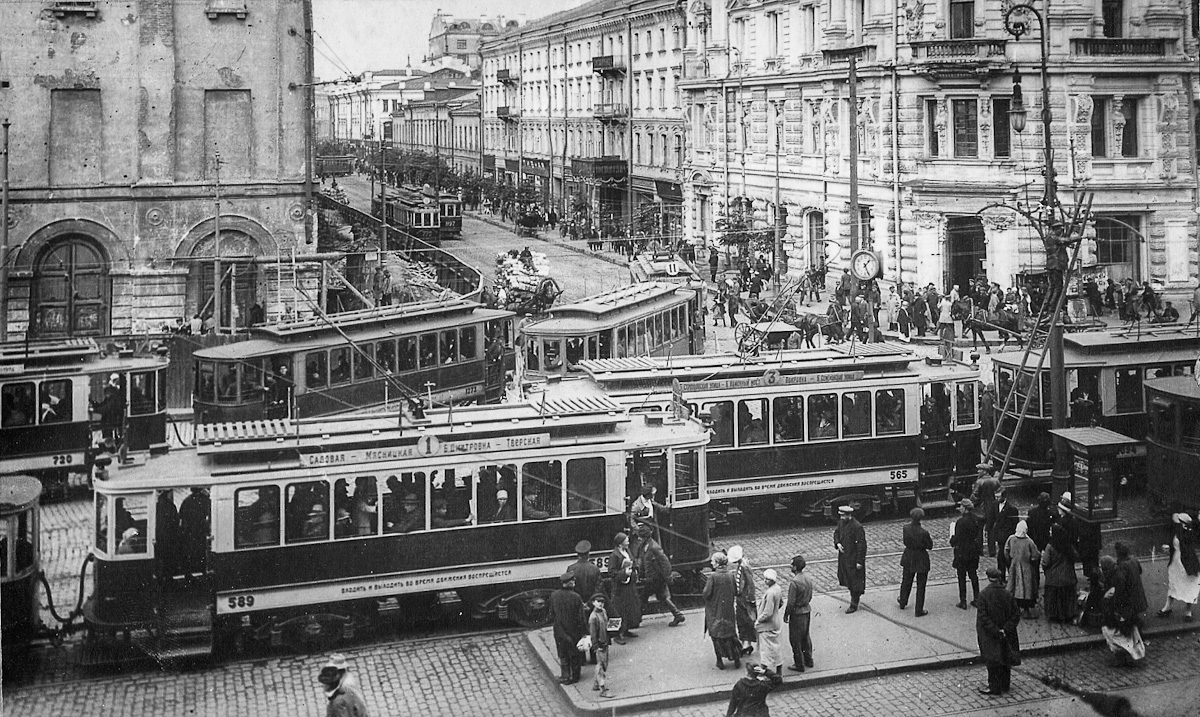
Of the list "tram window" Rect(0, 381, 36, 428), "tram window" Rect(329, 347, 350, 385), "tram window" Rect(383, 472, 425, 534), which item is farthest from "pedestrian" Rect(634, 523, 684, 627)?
"tram window" Rect(0, 381, 36, 428)

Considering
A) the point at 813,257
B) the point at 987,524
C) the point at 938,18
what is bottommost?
the point at 987,524

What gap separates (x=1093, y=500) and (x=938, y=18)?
27038 mm

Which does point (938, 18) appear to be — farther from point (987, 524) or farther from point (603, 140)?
point (603, 140)

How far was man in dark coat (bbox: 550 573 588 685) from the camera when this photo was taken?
13133 millimetres

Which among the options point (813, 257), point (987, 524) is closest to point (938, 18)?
point (813, 257)

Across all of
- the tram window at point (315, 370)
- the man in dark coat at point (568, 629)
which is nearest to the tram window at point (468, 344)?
the tram window at point (315, 370)

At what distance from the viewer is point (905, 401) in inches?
798

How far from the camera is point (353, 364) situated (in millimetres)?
25453

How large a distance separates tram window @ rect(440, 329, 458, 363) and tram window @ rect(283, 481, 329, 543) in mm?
13407

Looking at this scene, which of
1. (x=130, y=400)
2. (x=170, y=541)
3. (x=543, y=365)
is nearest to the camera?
(x=170, y=541)

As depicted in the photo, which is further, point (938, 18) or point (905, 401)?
point (938, 18)

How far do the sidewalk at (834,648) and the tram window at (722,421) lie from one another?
3977 mm

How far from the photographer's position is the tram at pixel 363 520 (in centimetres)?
1382

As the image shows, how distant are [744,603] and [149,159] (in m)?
22.9
